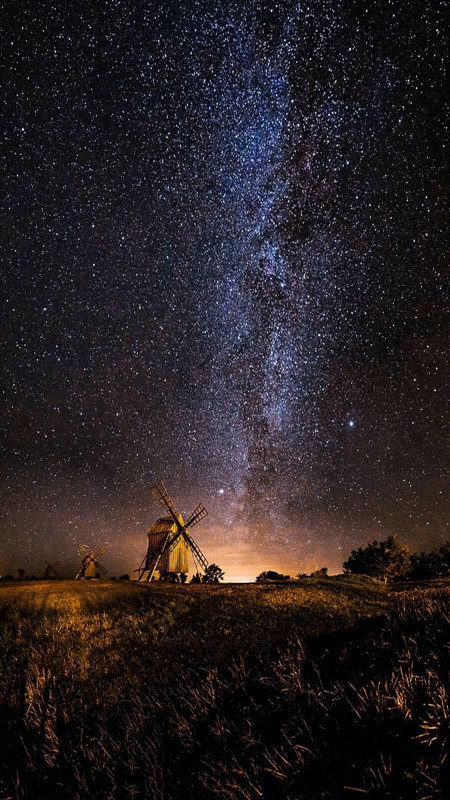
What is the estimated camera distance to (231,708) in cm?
806

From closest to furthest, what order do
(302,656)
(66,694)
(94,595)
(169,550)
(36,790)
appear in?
(36,790)
(302,656)
(66,694)
(94,595)
(169,550)

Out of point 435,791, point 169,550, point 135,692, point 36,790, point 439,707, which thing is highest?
point 169,550

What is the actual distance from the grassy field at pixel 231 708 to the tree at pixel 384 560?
3176cm

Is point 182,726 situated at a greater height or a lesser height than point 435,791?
lesser

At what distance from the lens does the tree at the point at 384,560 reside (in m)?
46.7

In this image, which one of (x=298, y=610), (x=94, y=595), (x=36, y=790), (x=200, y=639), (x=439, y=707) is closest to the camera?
(x=439, y=707)

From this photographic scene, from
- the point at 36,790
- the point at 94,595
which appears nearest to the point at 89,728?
the point at 36,790

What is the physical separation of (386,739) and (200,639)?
37.6 ft

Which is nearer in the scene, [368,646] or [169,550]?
[368,646]

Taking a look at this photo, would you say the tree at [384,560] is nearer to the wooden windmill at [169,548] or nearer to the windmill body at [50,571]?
the wooden windmill at [169,548]

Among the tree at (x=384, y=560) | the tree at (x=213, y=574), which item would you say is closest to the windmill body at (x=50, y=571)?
the tree at (x=213, y=574)

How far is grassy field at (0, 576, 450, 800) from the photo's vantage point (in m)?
5.21

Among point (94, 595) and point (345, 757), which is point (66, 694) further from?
point (94, 595)

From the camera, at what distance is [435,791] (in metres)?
4.04
